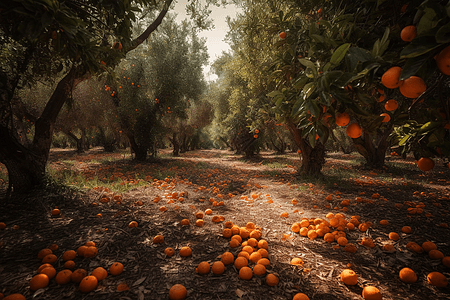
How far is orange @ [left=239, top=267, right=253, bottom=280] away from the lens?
202cm

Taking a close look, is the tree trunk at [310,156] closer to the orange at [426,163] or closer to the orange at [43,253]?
the orange at [426,163]

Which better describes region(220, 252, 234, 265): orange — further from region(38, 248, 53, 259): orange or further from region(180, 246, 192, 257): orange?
region(38, 248, 53, 259): orange

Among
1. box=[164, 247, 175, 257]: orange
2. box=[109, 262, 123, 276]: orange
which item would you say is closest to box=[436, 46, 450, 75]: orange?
box=[164, 247, 175, 257]: orange

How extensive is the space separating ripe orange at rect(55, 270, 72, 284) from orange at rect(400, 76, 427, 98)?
341cm

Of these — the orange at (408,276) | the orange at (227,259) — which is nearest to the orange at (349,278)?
the orange at (408,276)

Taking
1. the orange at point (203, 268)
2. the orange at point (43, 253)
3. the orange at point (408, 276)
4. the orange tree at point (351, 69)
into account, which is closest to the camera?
the orange tree at point (351, 69)

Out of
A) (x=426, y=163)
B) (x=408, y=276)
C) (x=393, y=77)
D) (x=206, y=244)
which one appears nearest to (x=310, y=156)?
(x=426, y=163)

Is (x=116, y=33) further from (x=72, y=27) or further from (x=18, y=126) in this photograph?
(x=18, y=126)

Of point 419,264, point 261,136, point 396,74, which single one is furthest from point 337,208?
point 261,136

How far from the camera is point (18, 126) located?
4828 mm

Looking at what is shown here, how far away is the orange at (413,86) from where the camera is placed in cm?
135

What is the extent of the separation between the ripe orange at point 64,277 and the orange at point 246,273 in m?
1.77

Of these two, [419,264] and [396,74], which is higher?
[396,74]

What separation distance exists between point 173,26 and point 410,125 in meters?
13.9
